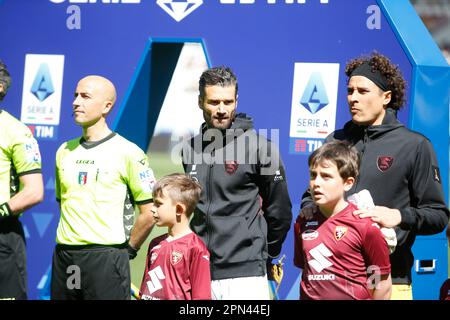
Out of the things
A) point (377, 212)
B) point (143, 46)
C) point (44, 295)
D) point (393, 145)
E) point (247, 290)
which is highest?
point (143, 46)

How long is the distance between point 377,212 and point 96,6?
3.60 meters

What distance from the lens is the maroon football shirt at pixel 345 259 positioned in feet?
14.1

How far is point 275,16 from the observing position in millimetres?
6656

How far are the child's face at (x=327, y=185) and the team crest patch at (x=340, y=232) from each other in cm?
12

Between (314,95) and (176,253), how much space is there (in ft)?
7.17

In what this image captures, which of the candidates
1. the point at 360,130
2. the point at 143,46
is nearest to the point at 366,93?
the point at 360,130

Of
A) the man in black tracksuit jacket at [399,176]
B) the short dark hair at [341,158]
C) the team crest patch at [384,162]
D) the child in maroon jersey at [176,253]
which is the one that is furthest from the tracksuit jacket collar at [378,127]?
Result: the child in maroon jersey at [176,253]

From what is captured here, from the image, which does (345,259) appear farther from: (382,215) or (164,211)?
(164,211)

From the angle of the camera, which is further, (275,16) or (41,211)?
(41,211)

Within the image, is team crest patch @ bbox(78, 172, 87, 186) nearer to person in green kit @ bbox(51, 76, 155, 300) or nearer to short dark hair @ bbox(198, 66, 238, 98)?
person in green kit @ bbox(51, 76, 155, 300)

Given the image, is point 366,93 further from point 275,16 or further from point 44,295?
point 44,295

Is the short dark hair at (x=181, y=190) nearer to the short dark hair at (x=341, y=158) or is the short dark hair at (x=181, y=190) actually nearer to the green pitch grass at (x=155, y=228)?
the short dark hair at (x=341, y=158)

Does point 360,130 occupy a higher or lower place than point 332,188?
higher
